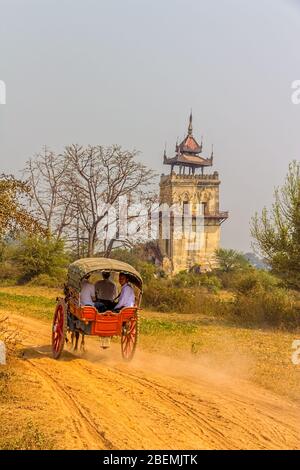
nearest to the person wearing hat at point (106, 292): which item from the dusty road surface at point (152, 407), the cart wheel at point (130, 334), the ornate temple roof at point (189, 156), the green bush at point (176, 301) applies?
the cart wheel at point (130, 334)

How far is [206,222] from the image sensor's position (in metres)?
57.1

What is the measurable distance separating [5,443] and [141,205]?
28.7m

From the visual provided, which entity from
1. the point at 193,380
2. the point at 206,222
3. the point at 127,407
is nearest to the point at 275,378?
the point at 193,380

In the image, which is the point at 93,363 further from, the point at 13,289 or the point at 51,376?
the point at 13,289

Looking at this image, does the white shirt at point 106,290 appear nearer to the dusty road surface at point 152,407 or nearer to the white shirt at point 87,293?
the white shirt at point 87,293

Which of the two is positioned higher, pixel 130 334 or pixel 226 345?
pixel 130 334

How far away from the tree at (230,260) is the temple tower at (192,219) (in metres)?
3.52

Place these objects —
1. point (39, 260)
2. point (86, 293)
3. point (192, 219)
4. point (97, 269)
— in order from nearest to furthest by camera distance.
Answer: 1. point (97, 269)
2. point (86, 293)
3. point (39, 260)
4. point (192, 219)

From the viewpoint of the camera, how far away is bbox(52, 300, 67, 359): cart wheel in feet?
37.6

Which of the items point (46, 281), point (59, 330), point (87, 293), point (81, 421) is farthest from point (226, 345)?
point (46, 281)

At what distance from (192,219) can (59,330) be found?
45294 millimetres

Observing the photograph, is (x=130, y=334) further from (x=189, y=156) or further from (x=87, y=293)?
(x=189, y=156)

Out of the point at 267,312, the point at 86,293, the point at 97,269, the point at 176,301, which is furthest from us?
the point at 176,301

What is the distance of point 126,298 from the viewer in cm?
1177
